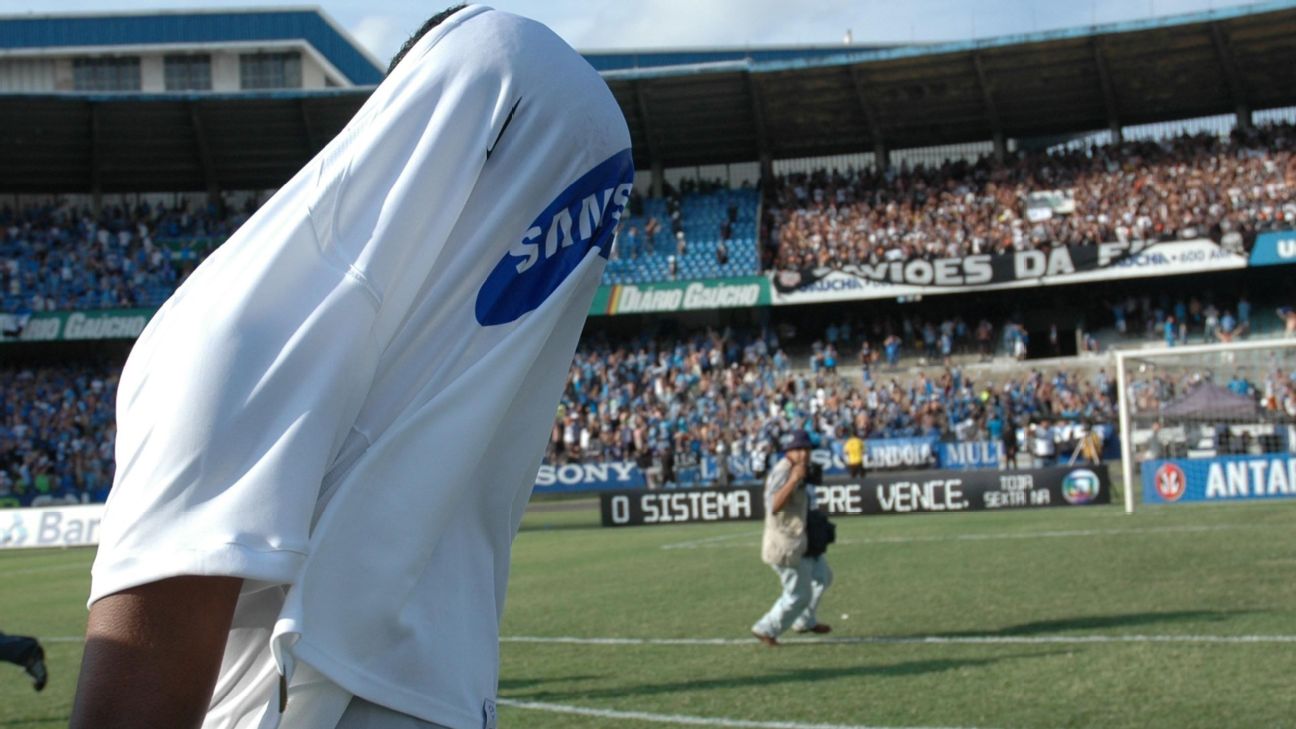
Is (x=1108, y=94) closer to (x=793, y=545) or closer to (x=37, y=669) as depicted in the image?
(x=793, y=545)

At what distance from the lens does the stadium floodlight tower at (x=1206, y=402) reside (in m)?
22.5

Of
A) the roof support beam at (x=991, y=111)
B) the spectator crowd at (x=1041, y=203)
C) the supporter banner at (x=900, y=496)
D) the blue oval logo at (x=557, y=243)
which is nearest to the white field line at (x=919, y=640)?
the blue oval logo at (x=557, y=243)

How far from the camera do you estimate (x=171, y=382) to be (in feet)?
3.20

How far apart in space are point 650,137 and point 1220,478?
967 inches

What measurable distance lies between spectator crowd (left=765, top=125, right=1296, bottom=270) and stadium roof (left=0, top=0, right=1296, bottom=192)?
4.73 ft

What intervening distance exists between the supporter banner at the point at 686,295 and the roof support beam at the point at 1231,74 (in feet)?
47.9

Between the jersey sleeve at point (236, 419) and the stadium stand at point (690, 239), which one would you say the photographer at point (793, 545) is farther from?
the stadium stand at point (690, 239)

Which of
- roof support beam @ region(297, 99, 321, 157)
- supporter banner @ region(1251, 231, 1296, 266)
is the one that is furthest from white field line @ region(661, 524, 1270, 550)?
roof support beam @ region(297, 99, 321, 157)

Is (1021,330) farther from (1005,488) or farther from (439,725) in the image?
(439,725)

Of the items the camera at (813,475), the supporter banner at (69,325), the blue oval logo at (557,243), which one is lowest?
the camera at (813,475)

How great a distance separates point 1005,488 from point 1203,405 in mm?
3821

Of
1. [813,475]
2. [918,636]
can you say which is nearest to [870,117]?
[813,475]

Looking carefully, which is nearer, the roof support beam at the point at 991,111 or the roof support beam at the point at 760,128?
the roof support beam at the point at 991,111

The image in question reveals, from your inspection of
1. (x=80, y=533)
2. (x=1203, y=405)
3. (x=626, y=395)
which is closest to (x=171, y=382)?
(x=1203, y=405)
